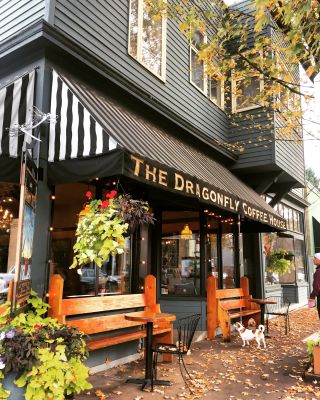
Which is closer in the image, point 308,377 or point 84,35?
point 308,377

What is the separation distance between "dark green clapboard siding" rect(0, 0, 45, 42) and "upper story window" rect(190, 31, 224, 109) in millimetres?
5174

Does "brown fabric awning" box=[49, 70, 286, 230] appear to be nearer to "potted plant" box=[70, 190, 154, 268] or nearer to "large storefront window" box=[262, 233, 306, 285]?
"potted plant" box=[70, 190, 154, 268]

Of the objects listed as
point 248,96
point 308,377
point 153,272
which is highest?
point 248,96

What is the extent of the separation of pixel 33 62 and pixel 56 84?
2.55ft

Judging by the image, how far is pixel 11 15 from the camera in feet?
22.9

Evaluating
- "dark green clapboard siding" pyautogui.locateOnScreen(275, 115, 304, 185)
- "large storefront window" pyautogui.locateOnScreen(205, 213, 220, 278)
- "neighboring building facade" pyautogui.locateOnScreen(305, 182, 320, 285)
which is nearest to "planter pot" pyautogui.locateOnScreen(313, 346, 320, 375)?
"large storefront window" pyautogui.locateOnScreen(205, 213, 220, 278)

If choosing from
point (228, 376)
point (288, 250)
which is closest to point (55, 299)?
point (228, 376)

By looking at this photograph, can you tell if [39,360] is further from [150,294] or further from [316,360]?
[316,360]

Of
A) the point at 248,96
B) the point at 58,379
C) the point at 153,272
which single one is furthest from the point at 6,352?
the point at 248,96

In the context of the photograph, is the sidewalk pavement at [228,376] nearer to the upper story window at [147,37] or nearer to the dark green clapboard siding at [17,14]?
the dark green clapboard siding at [17,14]

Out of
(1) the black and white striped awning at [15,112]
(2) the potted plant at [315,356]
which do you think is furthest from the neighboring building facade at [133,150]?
(2) the potted plant at [315,356]

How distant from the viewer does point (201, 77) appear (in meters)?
11.6

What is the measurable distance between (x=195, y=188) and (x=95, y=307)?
2802 mm

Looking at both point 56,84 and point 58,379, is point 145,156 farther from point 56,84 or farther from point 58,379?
point 58,379
